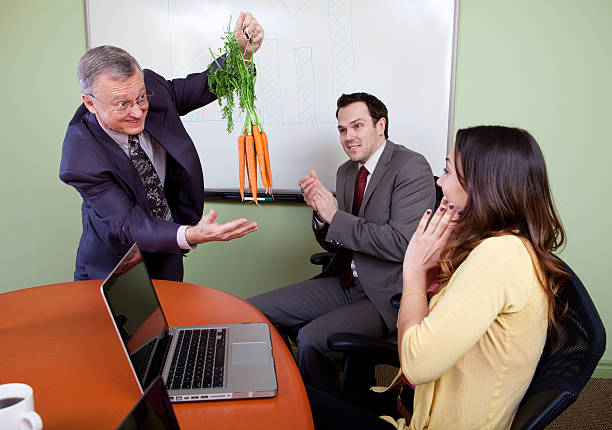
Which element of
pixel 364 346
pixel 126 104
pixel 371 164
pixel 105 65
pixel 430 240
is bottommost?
pixel 364 346

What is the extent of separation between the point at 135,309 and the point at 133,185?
87cm

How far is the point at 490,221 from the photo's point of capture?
3.62 ft

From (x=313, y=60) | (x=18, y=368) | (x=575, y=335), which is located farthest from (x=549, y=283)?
(x=313, y=60)

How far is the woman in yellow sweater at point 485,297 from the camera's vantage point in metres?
0.95

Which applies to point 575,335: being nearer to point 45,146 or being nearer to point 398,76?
point 398,76

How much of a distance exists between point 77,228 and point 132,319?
230 cm

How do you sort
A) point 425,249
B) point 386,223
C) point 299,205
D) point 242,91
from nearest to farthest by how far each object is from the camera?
point 425,249, point 242,91, point 386,223, point 299,205

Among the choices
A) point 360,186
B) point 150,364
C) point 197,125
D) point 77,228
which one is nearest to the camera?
point 150,364

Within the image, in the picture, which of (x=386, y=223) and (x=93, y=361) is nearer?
(x=93, y=361)

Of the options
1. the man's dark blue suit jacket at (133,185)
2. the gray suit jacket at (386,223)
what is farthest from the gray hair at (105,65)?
the gray suit jacket at (386,223)

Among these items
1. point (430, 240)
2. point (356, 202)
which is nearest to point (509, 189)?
point (430, 240)

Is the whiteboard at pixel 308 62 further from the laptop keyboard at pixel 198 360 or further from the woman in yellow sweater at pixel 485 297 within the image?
the laptop keyboard at pixel 198 360

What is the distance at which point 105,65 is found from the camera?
5.08ft

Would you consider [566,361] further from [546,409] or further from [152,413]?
[152,413]
